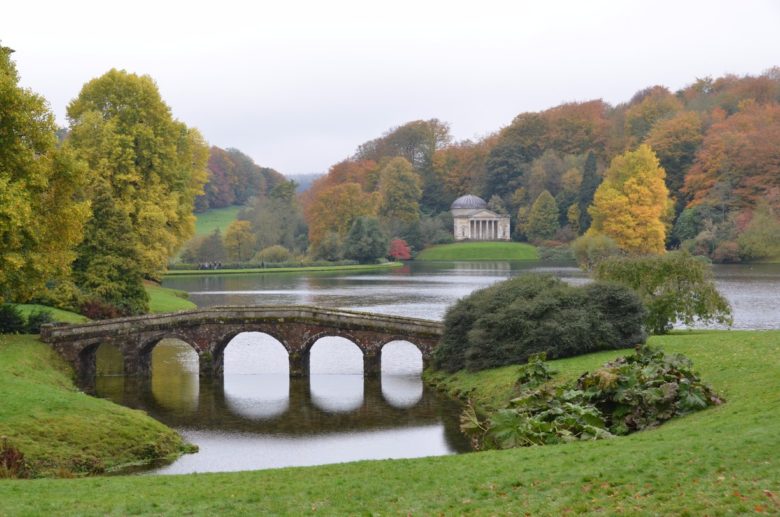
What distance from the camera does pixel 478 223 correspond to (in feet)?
541

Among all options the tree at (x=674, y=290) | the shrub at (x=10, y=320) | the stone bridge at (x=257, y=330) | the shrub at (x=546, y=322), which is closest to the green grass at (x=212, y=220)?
the shrub at (x=10, y=320)

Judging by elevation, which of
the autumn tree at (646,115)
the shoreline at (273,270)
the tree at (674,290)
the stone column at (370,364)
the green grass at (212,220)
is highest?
the autumn tree at (646,115)

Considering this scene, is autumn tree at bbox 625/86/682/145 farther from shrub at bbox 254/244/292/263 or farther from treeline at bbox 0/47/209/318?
treeline at bbox 0/47/209/318

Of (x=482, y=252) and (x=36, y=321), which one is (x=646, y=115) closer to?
(x=482, y=252)

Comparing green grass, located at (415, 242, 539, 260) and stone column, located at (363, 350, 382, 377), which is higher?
green grass, located at (415, 242, 539, 260)

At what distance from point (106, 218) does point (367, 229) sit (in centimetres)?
8362

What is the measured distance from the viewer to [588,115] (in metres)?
168

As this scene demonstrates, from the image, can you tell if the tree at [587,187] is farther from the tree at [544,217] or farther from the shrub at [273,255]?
the shrub at [273,255]

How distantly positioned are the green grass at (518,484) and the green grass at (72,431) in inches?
227

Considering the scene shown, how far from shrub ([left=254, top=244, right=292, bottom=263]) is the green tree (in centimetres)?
8090

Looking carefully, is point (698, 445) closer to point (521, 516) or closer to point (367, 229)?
point (521, 516)

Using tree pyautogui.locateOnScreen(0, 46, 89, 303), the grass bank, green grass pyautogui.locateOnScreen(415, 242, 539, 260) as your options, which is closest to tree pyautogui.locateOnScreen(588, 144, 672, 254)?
green grass pyautogui.locateOnScreen(415, 242, 539, 260)

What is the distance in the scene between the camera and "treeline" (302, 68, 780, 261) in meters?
116

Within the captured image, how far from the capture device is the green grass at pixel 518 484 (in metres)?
16.1
